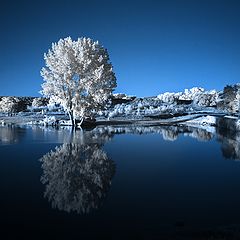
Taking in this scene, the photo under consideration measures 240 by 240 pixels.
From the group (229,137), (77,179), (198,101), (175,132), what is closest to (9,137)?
(175,132)

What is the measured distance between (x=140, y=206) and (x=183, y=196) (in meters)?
1.45

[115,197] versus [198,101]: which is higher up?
[198,101]

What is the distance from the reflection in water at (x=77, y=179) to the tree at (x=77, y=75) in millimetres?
26804

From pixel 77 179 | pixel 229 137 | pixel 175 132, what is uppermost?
pixel 175 132

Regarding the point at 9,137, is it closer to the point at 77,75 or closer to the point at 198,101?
the point at 77,75

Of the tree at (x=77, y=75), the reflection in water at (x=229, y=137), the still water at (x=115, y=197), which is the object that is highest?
the tree at (x=77, y=75)

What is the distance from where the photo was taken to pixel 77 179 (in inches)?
386

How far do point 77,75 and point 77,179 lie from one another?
33463mm

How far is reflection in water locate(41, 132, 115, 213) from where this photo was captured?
739cm

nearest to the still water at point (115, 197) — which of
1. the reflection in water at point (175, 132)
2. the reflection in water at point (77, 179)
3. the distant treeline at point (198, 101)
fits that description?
the reflection in water at point (77, 179)

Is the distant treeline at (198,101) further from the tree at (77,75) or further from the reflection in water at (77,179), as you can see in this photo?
the reflection in water at (77,179)

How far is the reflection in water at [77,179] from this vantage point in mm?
7395

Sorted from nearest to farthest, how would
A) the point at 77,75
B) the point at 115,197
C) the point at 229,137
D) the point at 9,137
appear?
the point at 115,197 → the point at 229,137 → the point at 9,137 → the point at 77,75

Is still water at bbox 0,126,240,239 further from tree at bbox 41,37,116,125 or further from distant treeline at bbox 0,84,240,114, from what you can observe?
distant treeline at bbox 0,84,240,114
